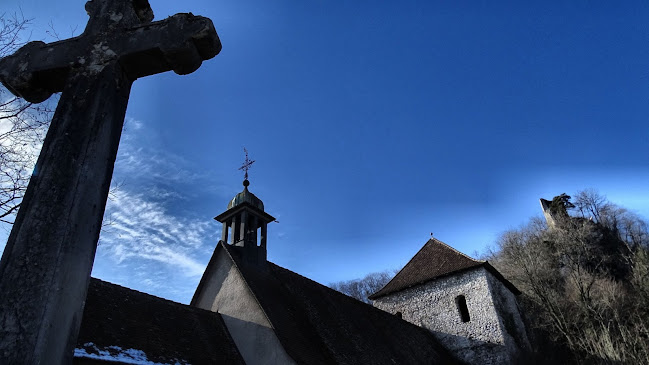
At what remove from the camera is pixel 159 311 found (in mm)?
12055

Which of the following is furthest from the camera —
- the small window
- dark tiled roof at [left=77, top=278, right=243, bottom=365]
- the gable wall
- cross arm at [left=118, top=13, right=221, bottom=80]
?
the small window

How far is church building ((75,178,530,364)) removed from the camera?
1069cm

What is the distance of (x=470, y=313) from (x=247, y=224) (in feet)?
40.0

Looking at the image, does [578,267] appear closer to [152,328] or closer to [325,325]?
[325,325]

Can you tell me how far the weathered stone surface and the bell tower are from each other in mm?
10593

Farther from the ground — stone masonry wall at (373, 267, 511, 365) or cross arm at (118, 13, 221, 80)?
stone masonry wall at (373, 267, 511, 365)

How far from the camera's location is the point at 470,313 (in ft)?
70.9

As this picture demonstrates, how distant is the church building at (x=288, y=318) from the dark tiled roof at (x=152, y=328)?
0.03m

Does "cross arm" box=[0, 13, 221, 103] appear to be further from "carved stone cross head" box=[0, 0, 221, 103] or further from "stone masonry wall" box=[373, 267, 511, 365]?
Result: "stone masonry wall" box=[373, 267, 511, 365]

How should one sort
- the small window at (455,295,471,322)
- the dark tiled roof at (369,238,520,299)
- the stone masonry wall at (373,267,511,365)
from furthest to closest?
the dark tiled roof at (369,238,520,299) < the small window at (455,295,471,322) < the stone masonry wall at (373,267,511,365)

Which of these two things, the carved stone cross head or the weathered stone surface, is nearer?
the carved stone cross head

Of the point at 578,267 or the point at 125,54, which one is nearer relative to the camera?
the point at 125,54

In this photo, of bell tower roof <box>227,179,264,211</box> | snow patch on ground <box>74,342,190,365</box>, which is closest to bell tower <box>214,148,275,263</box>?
bell tower roof <box>227,179,264,211</box>

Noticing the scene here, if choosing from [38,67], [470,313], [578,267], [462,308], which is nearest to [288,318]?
[38,67]
